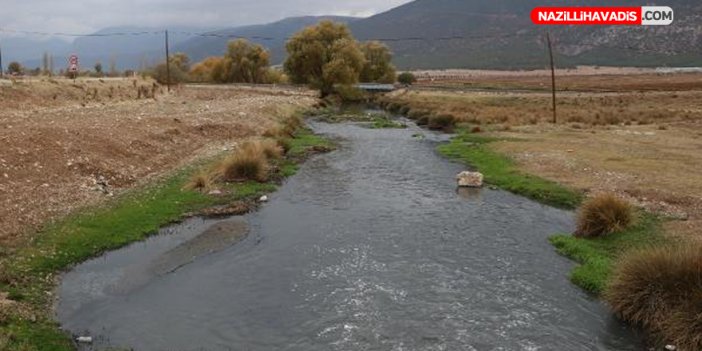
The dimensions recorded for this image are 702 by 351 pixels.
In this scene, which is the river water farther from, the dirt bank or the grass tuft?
the grass tuft

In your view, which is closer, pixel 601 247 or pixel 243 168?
pixel 601 247

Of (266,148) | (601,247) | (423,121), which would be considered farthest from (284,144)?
(423,121)

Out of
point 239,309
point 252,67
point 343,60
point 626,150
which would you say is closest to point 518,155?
point 626,150

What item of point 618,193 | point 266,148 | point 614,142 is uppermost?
point 266,148

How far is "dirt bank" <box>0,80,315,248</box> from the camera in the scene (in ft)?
77.9

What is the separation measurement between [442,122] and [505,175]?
3042cm

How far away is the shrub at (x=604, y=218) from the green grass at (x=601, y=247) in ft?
0.95

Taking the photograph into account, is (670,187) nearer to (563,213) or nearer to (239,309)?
(563,213)

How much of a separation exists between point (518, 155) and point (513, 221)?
15.5m

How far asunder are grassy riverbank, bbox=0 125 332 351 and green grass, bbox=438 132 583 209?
11565mm

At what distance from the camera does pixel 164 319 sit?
15.5 meters

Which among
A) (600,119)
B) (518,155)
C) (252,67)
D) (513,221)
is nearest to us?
(513,221)

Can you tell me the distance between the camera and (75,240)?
790 inches

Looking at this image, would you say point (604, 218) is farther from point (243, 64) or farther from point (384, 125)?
point (243, 64)
